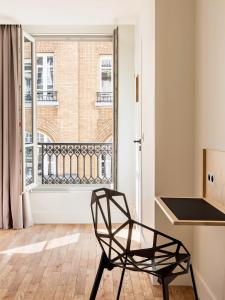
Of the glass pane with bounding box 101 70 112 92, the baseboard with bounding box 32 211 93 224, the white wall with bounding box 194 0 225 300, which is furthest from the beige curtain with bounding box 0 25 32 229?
the glass pane with bounding box 101 70 112 92

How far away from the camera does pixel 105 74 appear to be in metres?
10.0

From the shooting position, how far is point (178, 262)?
2.07m

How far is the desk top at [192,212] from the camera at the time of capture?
1.89 meters

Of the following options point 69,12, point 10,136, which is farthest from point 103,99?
point 69,12

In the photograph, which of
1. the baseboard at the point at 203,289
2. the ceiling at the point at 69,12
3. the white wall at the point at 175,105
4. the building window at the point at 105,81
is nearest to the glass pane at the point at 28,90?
the ceiling at the point at 69,12

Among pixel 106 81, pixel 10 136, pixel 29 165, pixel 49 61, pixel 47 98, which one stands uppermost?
pixel 49 61

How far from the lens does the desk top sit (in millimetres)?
1895

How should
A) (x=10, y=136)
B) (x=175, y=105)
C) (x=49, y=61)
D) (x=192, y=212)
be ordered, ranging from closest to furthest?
(x=192, y=212) → (x=175, y=105) → (x=10, y=136) → (x=49, y=61)

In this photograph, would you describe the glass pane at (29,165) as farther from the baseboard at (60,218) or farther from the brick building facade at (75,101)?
the brick building facade at (75,101)

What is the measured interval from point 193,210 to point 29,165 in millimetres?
3202

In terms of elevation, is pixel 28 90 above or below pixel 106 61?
below

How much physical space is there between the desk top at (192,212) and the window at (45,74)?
773 cm

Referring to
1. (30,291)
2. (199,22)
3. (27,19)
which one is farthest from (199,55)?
(27,19)

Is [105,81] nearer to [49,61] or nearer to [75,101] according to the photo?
[75,101]
